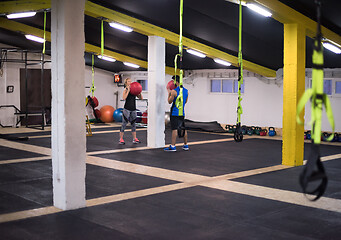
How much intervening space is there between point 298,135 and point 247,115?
6086mm

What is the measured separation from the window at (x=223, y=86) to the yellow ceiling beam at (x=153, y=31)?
1659mm

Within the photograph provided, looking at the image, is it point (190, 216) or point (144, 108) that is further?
point (144, 108)

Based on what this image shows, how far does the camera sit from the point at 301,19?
300 inches

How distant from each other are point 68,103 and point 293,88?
4652mm

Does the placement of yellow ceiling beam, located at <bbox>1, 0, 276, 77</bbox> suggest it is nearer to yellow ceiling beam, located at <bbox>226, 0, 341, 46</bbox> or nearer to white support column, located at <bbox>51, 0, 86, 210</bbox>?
yellow ceiling beam, located at <bbox>226, 0, 341, 46</bbox>

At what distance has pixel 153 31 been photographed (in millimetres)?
9711

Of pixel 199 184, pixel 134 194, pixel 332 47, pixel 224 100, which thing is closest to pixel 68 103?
pixel 134 194

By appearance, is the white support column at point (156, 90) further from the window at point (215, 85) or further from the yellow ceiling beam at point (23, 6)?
the window at point (215, 85)

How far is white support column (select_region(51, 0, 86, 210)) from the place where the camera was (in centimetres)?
465

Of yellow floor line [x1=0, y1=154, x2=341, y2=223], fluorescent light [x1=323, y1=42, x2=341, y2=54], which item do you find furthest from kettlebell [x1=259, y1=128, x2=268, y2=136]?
yellow floor line [x1=0, y1=154, x2=341, y2=223]

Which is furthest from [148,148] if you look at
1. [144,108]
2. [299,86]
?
[144,108]

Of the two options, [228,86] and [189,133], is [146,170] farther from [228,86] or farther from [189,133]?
[228,86]

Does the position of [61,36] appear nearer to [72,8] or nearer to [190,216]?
[72,8]

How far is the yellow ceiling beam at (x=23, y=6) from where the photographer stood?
878 cm
